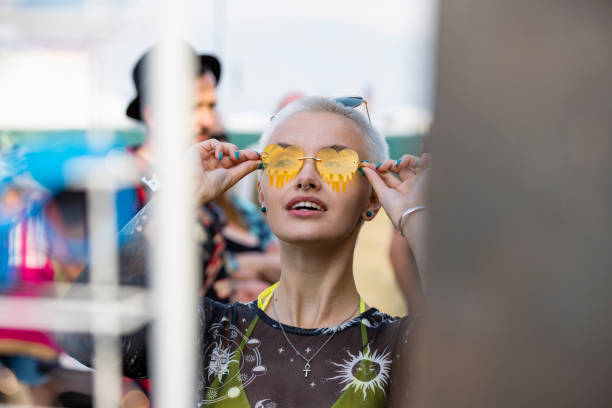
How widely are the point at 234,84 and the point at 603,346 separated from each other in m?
3.54

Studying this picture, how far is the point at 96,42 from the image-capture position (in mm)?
2764

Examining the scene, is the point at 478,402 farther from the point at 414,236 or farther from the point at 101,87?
the point at 101,87

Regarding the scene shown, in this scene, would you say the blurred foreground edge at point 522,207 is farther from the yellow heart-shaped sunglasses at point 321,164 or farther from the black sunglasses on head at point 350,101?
the black sunglasses on head at point 350,101

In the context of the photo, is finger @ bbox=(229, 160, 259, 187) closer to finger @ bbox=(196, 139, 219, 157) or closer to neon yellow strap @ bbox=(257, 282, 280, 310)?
finger @ bbox=(196, 139, 219, 157)

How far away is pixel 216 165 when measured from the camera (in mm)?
1610

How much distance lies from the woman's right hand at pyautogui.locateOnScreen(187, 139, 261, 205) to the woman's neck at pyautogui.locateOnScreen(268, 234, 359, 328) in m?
0.24

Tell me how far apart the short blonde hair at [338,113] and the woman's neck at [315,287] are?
265 millimetres

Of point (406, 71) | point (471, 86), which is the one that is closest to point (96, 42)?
Result: point (406, 71)

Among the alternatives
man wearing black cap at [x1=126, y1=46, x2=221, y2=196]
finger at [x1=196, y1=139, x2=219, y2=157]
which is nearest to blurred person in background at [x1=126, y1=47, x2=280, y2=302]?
man wearing black cap at [x1=126, y1=46, x2=221, y2=196]

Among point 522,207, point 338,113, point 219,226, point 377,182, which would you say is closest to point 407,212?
point 377,182

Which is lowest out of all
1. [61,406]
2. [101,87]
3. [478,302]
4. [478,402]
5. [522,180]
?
[61,406]

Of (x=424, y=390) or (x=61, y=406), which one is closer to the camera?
(x=424, y=390)

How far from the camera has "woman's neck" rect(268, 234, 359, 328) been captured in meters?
1.48

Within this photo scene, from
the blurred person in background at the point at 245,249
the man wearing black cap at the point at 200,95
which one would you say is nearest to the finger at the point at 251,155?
Answer: the man wearing black cap at the point at 200,95
